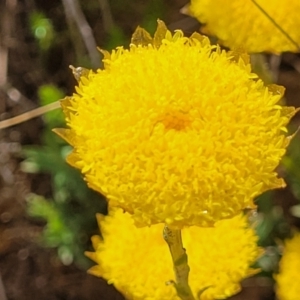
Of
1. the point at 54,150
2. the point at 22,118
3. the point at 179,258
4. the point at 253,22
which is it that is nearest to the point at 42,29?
the point at 22,118

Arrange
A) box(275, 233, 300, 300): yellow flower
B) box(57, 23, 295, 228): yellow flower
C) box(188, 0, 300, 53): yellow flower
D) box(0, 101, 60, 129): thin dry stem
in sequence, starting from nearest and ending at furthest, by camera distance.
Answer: box(57, 23, 295, 228): yellow flower
box(188, 0, 300, 53): yellow flower
box(275, 233, 300, 300): yellow flower
box(0, 101, 60, 129): thin dry stem

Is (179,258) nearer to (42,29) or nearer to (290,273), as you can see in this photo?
(290,273)

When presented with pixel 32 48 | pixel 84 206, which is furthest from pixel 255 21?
pixel 32 48

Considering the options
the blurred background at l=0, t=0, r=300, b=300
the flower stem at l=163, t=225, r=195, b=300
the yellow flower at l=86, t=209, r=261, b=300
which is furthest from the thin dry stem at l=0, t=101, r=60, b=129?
the flower stem at l=163, t=225, r=195, b=300

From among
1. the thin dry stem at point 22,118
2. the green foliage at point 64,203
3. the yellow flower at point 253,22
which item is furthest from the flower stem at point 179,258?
the thin dry stem at point 22,118

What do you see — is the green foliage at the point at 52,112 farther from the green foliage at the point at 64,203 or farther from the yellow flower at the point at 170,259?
the yellow flower at the point at 170,259

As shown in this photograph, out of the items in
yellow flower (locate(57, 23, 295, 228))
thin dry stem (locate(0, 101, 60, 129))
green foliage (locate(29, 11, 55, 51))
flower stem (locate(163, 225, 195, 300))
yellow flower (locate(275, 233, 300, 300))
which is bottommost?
thin dry stem (locate(0, 101, 60, 129))

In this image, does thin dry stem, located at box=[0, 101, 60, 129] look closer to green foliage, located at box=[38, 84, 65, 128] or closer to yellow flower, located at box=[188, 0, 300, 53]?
green foliage, located at box=[38, 84, 65, 128]
